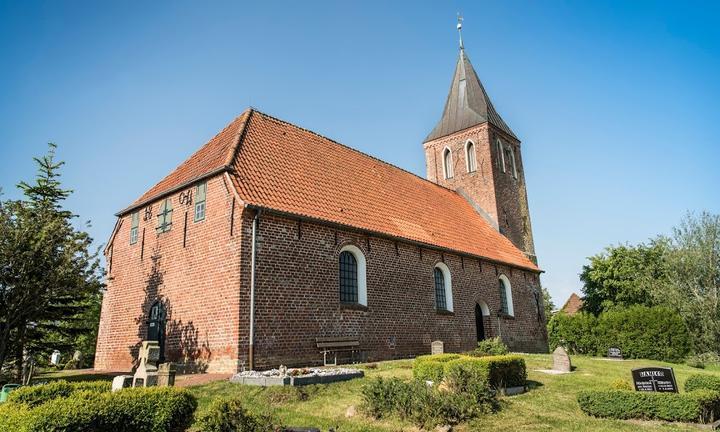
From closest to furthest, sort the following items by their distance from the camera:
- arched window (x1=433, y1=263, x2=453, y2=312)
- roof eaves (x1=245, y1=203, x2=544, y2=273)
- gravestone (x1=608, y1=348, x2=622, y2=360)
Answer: roof eaves (x1=245, y1=203, x2=544, y2=273) < arched window (x1=433, y1=263, x2=453, y2=312) < gravestone (x1=608, y1=348, x2=622, y2=360)

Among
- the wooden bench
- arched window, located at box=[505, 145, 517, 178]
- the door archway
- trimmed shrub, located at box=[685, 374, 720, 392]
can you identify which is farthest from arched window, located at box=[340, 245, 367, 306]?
arched window, located at box=[505, 145, 517, 178]

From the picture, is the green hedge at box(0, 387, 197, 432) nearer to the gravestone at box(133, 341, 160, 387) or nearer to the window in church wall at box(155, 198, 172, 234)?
the gravestone at box(133, 341, 160, 387)

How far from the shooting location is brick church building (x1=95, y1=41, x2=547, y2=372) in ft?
42.9

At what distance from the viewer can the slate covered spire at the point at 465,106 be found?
30952 millimetres

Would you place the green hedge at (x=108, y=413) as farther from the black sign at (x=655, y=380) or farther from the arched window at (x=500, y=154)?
the arched window at (x=500, y=154)

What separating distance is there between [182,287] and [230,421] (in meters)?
8.72

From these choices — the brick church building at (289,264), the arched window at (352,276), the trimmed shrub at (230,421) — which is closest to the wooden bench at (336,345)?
the brick church building at (289,264)

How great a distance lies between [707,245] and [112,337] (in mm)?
34125

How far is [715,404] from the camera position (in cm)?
915

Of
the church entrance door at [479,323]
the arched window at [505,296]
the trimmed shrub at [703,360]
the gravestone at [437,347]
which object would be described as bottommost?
the trimmed shrub at [703,360]

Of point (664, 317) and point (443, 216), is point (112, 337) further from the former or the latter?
point (664, 317)

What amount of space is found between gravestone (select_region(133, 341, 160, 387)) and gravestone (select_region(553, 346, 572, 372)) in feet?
39.1

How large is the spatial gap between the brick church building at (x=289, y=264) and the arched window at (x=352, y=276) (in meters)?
0.05

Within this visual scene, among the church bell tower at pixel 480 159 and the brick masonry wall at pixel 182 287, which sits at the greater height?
the church bell tower at pixel 480 159
